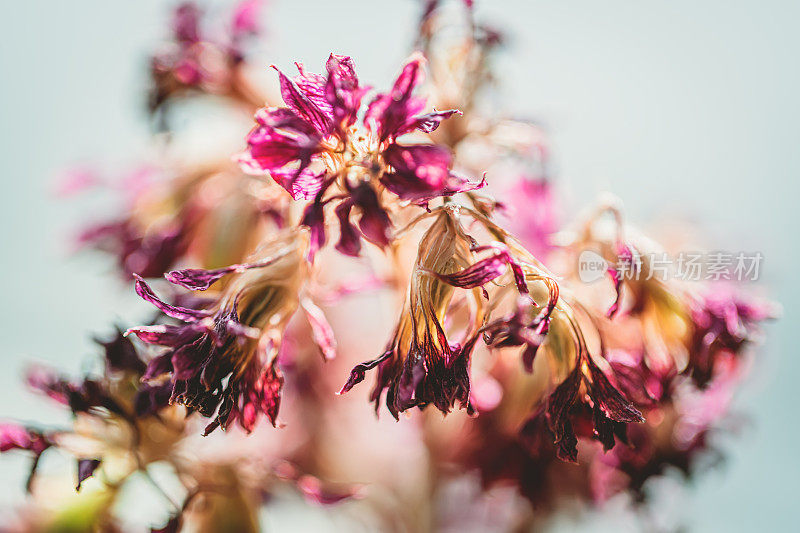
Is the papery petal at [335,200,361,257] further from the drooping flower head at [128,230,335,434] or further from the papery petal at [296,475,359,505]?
the papery petal at [296,475,359,505]

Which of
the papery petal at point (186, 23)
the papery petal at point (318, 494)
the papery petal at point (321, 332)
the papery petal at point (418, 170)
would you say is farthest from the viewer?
the papery petal at point (186, 23)

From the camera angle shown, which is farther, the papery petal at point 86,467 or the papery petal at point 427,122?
the papery petal at point 86,467

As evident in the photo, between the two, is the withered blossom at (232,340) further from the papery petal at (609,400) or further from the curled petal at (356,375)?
the papery petal at (609,400)

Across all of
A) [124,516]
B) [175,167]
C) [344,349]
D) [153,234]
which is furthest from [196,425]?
[344,349]

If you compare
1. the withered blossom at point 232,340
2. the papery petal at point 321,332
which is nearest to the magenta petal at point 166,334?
the withered blossom at point 232,340

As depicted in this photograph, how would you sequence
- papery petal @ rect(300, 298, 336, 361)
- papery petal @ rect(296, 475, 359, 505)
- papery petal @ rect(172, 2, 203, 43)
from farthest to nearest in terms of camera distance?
papery petal @ rect(172, 2, 203, 43) → papery petal @ rect(296, 475, 359, 505) → papery petal @ rect(300, 298, 336, 361)

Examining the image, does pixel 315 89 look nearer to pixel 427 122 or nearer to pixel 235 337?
pixel 427 122

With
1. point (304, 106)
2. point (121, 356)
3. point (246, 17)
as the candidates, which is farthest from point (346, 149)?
point (246, 17)

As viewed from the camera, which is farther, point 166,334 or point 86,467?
point 86,467

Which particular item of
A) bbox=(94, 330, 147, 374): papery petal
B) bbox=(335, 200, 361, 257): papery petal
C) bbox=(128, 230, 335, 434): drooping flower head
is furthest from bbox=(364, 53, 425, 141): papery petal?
bbox=(94, 330, 147, 374): papery petal
